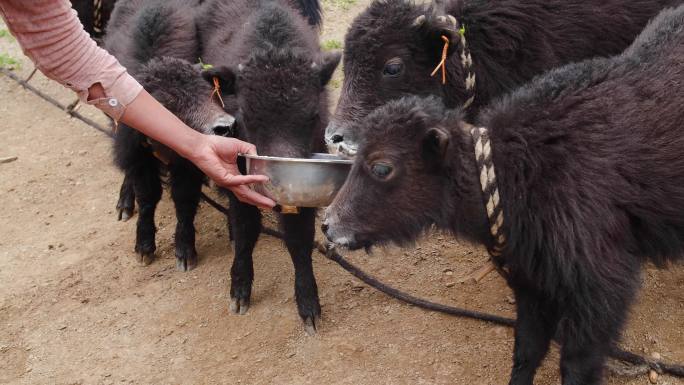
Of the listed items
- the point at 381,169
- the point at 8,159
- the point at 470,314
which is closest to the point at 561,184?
the point at 381,169

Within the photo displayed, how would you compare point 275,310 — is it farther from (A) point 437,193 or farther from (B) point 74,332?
(A) point 437,193

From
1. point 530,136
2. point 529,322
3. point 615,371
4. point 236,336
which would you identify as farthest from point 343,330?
point 530,136

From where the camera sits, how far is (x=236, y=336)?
4219 mm

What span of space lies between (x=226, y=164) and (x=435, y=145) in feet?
3.74

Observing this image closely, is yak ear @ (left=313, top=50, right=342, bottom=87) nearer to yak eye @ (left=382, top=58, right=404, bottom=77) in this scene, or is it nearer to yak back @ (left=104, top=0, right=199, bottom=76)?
yak eye @ (left=382, top=58, right=404, bottom=77)

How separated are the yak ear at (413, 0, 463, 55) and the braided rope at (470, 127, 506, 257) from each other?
3.91 ft

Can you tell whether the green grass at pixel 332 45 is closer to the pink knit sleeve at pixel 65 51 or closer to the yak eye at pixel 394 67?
the yak eye at pixel 394 67

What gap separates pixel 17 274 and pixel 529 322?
12.1 feet

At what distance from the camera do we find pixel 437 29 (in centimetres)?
396

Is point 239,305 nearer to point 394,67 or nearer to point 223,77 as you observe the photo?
point 223,77

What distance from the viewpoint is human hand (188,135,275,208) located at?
3289 mm

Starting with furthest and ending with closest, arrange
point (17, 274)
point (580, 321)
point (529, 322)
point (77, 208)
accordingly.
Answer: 1. point (77, 208)
2. point (17, 274)
3. point (529, 322)
4. point (580, 321)

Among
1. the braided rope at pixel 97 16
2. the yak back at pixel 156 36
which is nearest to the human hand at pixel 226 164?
the yak back at pixel 156 36

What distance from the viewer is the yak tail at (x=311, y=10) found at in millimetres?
5719
